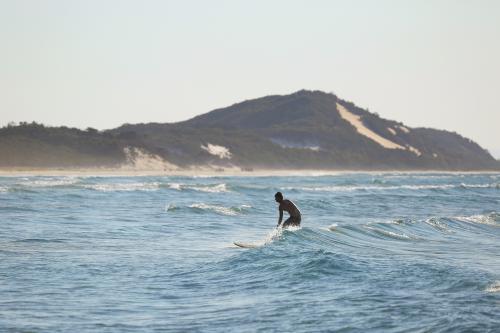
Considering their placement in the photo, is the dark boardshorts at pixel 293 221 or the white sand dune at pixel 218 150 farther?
the white sand dune at pixel 218 150

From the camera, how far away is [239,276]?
16875 millimetres

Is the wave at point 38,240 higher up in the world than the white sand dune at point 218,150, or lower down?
lower down

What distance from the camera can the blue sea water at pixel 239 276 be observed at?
481 inches

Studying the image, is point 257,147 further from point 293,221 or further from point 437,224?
point 293,221

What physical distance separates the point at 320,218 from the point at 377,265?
1814 cm

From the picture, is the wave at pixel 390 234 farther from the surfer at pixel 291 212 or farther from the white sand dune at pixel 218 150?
the white sand dune at pixel 218 150

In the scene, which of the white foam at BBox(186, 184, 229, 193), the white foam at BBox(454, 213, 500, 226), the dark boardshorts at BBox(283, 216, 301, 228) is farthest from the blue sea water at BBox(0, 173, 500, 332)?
the white foam at BBox(186, 184, 229, 193)

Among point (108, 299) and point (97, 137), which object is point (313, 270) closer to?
point (108, 299)

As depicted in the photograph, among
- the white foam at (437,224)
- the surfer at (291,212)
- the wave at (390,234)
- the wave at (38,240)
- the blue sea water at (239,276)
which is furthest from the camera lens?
the white foam at (437,224)

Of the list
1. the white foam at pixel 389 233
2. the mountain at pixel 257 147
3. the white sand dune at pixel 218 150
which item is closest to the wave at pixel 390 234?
the white foam at pixel 389 233

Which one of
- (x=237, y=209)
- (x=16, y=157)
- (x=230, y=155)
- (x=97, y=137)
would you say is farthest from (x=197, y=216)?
(x=230, y=155)

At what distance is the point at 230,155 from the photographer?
131875 millimetres

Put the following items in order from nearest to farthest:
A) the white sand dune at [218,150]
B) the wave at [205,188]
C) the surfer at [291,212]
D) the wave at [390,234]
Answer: the surfer at [291,212] → the wave at [390,234] → the wave at [205,188] → the white sand dune at [218,150]

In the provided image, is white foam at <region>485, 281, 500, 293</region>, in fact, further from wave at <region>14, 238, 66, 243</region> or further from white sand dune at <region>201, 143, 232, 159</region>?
white sand dune at <region>201, 143, 232, 159</region>
